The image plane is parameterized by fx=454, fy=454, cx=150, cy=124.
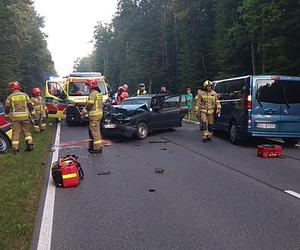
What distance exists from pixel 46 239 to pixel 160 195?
7.99ft

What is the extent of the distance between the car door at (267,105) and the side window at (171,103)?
4384 millimetres

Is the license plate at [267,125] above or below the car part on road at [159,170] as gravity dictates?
above

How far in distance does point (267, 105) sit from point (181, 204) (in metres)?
6.76

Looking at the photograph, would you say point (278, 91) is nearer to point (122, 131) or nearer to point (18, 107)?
point (122, 131)

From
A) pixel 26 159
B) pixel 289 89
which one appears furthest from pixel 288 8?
pixel 26 159

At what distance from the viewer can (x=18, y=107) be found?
1196 cm

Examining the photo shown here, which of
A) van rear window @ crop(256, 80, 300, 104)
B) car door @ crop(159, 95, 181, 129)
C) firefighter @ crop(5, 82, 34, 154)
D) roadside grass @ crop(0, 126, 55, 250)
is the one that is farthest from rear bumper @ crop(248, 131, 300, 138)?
firefighter @ crop(5, 82, 34, 154)

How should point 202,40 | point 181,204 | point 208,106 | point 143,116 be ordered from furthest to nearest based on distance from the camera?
1. point 202,40
2. point 143,116
3. point 208,106
4. point 181,204

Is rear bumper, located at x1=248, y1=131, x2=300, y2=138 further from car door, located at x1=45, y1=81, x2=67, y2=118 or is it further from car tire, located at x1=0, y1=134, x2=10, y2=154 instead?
car door, located at x1=45, y1=81, x2=67, y2=118

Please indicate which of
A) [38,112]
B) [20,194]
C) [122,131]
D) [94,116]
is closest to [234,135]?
[122,131]

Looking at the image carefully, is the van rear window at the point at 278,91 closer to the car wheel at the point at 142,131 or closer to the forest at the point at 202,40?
the car wheel at the point at 142,131

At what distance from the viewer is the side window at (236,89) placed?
12977mm

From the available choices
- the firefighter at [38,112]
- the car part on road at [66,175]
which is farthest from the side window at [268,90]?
the firefighter at [38,112]

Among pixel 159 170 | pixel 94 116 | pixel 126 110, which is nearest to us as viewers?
pixel 159 170
